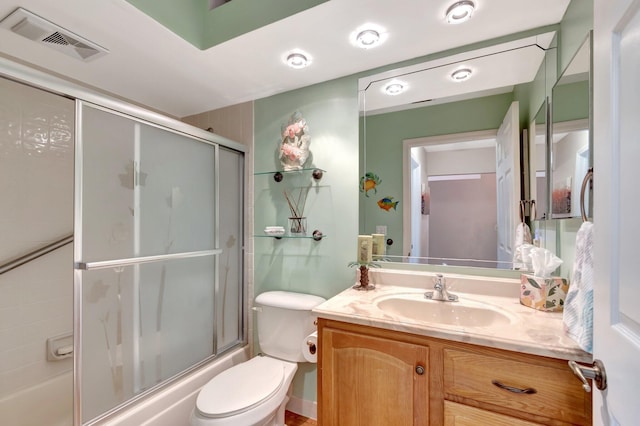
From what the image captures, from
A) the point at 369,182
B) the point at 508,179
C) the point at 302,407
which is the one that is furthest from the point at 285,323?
the point at 508,179

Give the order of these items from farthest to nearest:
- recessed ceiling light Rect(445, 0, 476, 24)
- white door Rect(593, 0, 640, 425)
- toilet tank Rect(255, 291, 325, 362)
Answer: toilet tank Rect(255, 291, 325, 362), recessed ceiling light Rect(445, 0, 476, 24), white door Rect(593, 0, 640, 425)

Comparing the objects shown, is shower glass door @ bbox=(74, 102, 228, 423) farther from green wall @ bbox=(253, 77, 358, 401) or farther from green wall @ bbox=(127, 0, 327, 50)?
green wall @ bbox=(127, 0, 327, 50)

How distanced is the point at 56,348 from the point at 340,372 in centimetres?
165

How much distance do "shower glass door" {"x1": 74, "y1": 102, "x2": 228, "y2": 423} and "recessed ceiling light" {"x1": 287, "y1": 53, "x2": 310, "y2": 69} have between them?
789mm

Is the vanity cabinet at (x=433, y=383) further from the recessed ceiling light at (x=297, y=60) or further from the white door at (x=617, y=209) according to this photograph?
the recessed ceiling light at (x=297, y=60)

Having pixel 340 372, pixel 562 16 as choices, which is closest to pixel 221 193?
pixel 340 372

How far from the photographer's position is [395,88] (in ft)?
5.35

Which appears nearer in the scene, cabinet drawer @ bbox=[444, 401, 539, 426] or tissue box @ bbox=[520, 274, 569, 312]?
cabinet drawer @ bbox=[444, 401, 539, 426]

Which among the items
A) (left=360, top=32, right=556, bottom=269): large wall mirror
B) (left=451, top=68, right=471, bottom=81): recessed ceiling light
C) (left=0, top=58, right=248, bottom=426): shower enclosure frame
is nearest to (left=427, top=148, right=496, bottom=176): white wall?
(left=360, top=32, right=556, bottom=269): large wall mirror

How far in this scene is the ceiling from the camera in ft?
3.74

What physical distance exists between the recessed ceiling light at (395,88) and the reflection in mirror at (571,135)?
71 centimetres

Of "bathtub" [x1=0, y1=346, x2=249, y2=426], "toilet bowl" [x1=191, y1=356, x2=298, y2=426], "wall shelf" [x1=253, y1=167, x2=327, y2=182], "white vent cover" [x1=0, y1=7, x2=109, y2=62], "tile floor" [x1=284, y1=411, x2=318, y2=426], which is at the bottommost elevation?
"tile floor" [x1=284, y1=411, x2=318, y2=426]

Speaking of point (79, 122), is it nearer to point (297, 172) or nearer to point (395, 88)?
point (297, 172)

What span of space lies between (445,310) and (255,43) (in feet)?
5.19
